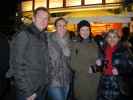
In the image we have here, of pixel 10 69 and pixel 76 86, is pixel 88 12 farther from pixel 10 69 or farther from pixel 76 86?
pixel 10 69

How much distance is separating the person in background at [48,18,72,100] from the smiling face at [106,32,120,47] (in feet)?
2.29

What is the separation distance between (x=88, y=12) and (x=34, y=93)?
30.4ft

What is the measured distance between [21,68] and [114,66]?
6.55 ft

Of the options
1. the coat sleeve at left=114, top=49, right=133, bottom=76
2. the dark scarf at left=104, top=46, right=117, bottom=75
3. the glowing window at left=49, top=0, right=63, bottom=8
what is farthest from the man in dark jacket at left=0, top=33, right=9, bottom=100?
the glowing window at left=49, top=0, right=63, bottom=8

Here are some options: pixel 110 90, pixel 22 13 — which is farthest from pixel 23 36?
pixel 22 13

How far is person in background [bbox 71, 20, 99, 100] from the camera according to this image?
20.5 feet

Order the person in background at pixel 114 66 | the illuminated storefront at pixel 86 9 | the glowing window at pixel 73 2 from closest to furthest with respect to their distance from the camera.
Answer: the person in background at pixel 114 66 → the illuminated storefront at pixel 86 9 → the glowing window at pixel 73 2

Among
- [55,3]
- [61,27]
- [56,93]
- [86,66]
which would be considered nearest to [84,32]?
[61,27]

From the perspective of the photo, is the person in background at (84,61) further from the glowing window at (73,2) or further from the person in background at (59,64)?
the glowing window at (73,2)

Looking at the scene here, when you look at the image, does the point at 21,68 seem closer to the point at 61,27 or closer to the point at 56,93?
the point at 56,93

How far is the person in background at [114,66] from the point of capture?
20.7ft

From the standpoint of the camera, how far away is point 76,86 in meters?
6.36

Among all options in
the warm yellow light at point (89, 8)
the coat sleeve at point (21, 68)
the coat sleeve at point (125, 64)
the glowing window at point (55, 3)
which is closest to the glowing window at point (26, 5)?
the glowing window at point (55, 3)

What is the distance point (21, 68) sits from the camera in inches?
192
